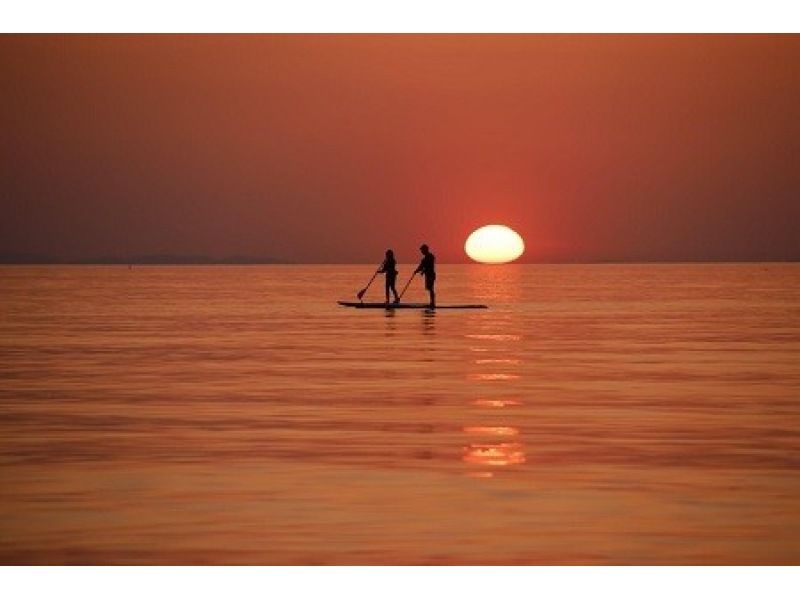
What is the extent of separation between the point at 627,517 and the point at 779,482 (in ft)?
7.06

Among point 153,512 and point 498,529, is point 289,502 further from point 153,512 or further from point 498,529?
point 498,529

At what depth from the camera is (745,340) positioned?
35.6m

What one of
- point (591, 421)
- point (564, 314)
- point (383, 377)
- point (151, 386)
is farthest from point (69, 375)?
point (564, 314)

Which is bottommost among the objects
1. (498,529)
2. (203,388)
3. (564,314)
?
(498,529)

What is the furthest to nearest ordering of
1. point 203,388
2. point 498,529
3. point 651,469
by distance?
Result: 1. point 203,388
2. point 651,469
3. point 498,529

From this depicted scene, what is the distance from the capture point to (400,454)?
1563 cm

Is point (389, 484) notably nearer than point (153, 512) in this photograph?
No

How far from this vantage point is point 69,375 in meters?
25.5

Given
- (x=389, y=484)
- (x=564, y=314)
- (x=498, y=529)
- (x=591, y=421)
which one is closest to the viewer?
(x=498, y=529)

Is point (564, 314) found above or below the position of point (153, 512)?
above

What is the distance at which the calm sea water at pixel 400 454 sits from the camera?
11328 millimetres

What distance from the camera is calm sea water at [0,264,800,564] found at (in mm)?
11328

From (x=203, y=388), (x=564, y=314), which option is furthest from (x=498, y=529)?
(x=564, y=314)

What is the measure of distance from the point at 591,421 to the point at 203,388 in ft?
21.8
